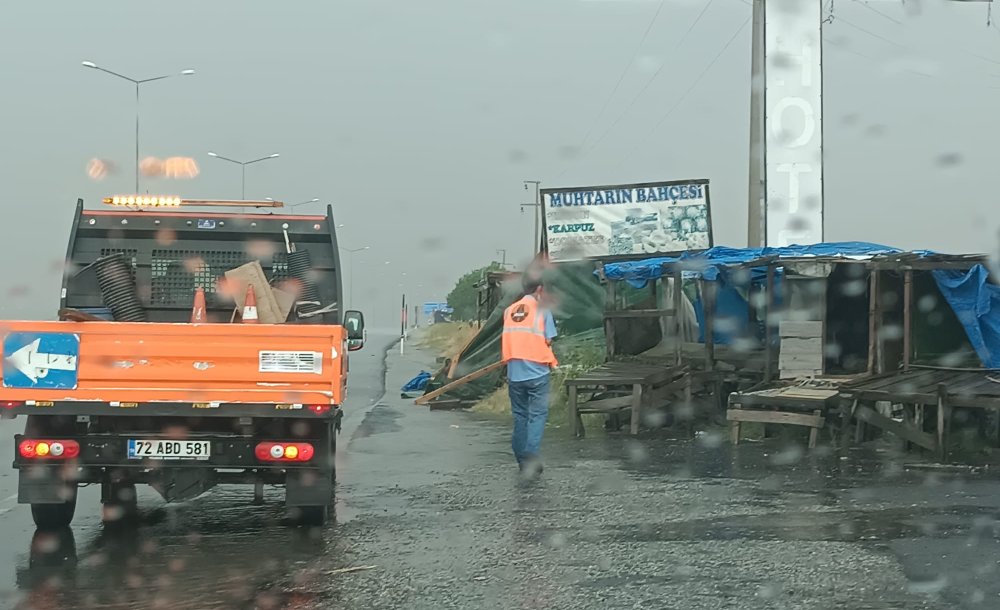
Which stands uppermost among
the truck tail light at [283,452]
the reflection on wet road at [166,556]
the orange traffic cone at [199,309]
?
the orange traffic cone at [199,309]

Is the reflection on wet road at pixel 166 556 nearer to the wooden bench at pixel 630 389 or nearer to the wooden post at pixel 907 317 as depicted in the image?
the wooden bench at pixel 630 389

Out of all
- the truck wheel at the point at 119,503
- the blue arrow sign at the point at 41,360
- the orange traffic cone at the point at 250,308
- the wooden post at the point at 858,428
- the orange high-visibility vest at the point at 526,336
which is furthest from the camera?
the wooden post at the point at 858,428

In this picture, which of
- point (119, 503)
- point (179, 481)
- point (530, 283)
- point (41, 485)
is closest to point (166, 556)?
point (179, 481)

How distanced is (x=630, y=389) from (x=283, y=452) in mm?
9001

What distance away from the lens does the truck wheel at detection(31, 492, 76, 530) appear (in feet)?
26.8

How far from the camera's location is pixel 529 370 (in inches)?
434

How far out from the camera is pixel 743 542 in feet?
24.6

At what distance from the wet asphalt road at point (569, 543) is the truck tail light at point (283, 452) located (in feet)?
1.77

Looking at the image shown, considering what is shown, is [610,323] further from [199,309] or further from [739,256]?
[199,309]

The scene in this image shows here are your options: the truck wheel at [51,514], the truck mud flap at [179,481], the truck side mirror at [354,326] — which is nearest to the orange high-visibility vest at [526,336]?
the truck side mirror at [354,326]

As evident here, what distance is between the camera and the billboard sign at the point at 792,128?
24.0 metres

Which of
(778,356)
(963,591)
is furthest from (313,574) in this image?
(778,356)

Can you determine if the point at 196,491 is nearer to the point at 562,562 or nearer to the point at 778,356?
the point at 562,562

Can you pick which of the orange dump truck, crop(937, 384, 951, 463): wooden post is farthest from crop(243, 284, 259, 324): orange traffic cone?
crop(937, 384, 951, 463): wooden post
